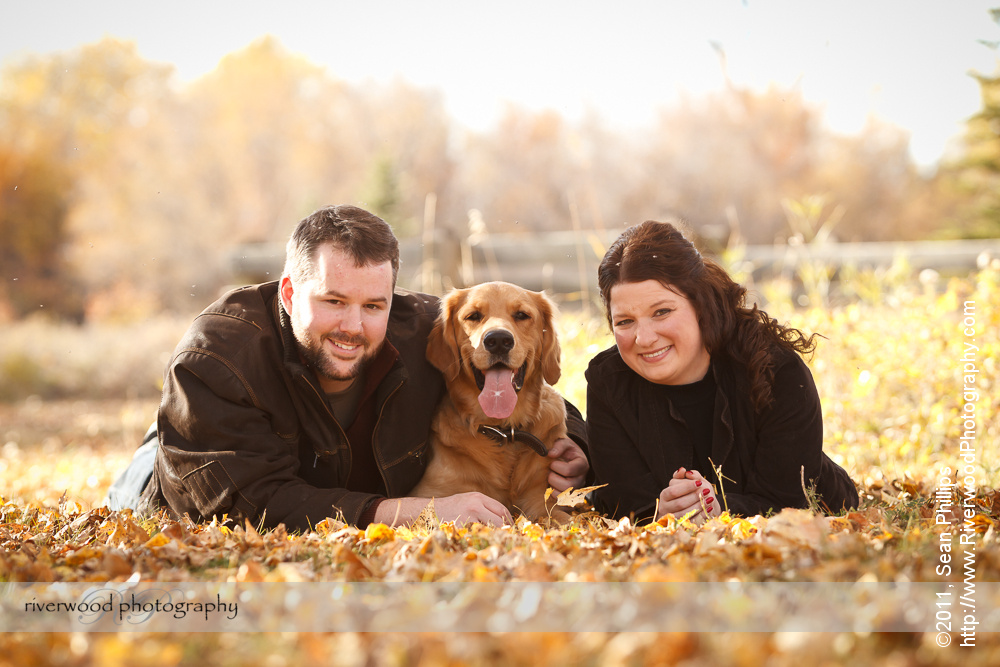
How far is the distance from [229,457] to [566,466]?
1480 mm

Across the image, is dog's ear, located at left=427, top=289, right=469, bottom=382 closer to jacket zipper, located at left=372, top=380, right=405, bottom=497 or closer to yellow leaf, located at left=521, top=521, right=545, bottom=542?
jacket zipper, located at left=372, top=380, right=405, bottom=497

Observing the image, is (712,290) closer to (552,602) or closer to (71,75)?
(552,602)

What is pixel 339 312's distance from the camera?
305 cm

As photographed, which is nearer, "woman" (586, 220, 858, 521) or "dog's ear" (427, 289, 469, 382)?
"woman" (586, 220, 858, 521)

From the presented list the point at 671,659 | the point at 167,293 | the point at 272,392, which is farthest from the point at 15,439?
the point at 167,293

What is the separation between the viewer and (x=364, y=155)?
31891 millimetres

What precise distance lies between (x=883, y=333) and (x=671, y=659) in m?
A: 4.64

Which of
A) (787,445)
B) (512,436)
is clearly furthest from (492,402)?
(787,445)

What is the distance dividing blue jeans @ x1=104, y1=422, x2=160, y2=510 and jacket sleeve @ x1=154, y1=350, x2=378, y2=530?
75 cm

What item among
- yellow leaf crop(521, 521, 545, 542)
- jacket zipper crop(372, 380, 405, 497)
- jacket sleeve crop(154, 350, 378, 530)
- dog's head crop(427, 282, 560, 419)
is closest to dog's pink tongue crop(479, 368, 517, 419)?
dog's head crop(427, 282, 560, 419)

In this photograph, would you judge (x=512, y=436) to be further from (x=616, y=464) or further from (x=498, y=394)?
(x=616, y=464)

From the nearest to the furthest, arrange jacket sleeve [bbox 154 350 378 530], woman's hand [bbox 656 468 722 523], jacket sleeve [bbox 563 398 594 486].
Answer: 1. woman's hand [bbox 656 468 722 523]
2. jacket sleeve [bbox 154 350 378 530]
3. jacket sleeve [bbox 563 398 594 486]

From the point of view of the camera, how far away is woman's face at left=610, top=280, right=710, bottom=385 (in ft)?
9.68

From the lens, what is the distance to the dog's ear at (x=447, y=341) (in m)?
3.49
